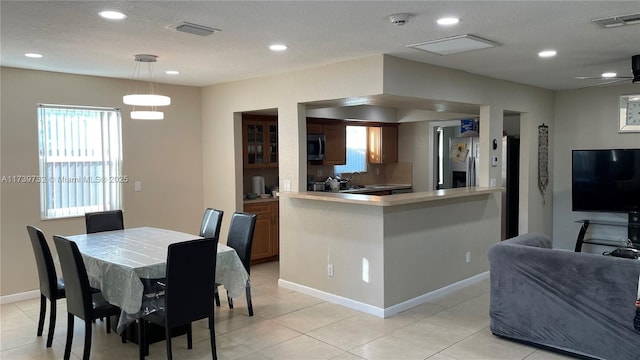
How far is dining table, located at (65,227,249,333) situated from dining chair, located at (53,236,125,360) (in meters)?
0.09

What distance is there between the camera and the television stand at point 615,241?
19.4 ft

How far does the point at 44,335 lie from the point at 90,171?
6.96 ft

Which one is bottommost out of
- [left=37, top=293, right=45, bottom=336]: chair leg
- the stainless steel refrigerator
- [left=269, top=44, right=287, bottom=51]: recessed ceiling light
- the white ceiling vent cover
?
[left=37, top=293, right=45, bottom=336]: chair leg

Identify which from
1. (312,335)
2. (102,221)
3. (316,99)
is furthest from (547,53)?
(102,221)

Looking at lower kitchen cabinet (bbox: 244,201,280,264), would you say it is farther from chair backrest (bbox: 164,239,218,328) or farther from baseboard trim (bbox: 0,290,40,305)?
chair backrest (bbox: 164,239,218,328)

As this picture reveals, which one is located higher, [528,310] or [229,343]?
[528,310]

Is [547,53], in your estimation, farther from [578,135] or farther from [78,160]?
[78,160]

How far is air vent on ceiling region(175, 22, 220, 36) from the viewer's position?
3231 mm

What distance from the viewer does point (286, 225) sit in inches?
210

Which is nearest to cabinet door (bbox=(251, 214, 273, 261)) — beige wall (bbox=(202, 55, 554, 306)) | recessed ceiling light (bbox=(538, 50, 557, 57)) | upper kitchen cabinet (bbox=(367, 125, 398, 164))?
beige wall (bbox=(202, 55, 554, 306))

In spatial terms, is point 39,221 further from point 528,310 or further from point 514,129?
point 514,129

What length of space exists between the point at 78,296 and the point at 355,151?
5611mm

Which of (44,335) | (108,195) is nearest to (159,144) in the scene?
(108,195)

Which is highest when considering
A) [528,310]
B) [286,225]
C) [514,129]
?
[514,129]
